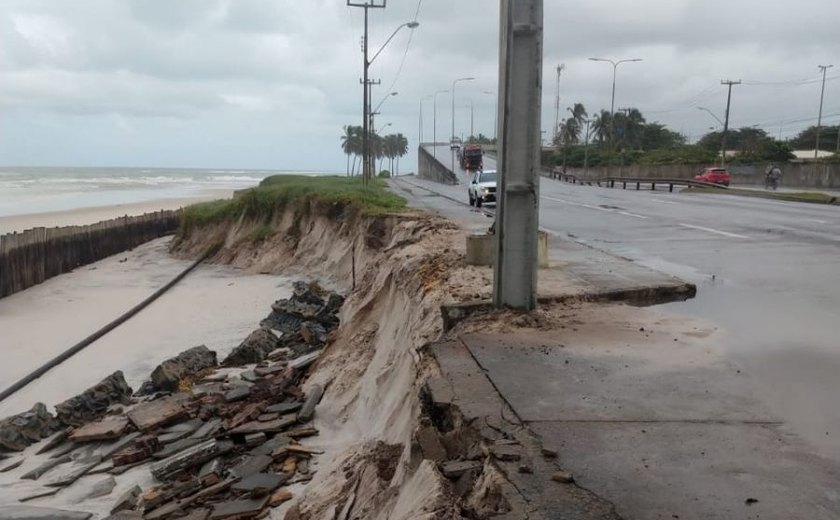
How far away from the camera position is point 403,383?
26.0ft

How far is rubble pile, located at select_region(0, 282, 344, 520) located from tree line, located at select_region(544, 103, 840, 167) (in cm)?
6513

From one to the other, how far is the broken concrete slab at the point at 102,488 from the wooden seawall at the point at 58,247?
1822cm

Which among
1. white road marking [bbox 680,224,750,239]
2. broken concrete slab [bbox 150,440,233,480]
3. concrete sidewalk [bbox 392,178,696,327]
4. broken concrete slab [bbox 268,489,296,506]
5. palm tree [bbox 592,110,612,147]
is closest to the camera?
broken concrete slab [bbox 268,489,296,506]

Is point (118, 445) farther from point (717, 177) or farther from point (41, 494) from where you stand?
point (717, 177)

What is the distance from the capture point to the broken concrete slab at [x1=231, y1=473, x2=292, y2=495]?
282 inches

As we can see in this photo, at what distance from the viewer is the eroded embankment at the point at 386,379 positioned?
5098mm

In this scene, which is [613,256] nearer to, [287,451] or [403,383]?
[403,383]

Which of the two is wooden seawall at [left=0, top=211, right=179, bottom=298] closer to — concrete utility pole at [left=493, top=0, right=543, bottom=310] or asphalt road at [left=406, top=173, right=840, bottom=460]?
asphalt road at [left=406, top=173, right=840, bottom=460]

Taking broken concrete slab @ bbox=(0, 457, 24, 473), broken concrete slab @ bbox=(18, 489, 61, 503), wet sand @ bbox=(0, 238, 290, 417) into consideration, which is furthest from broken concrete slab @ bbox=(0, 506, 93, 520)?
wet sand @ bbox=(0, 238, 290, 417)

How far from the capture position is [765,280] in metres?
10.4

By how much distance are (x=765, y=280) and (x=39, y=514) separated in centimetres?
1004

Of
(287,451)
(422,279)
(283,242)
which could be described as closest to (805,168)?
(283,242)

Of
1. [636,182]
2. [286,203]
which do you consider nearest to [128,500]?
[286,203]

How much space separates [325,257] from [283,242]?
4.30m
